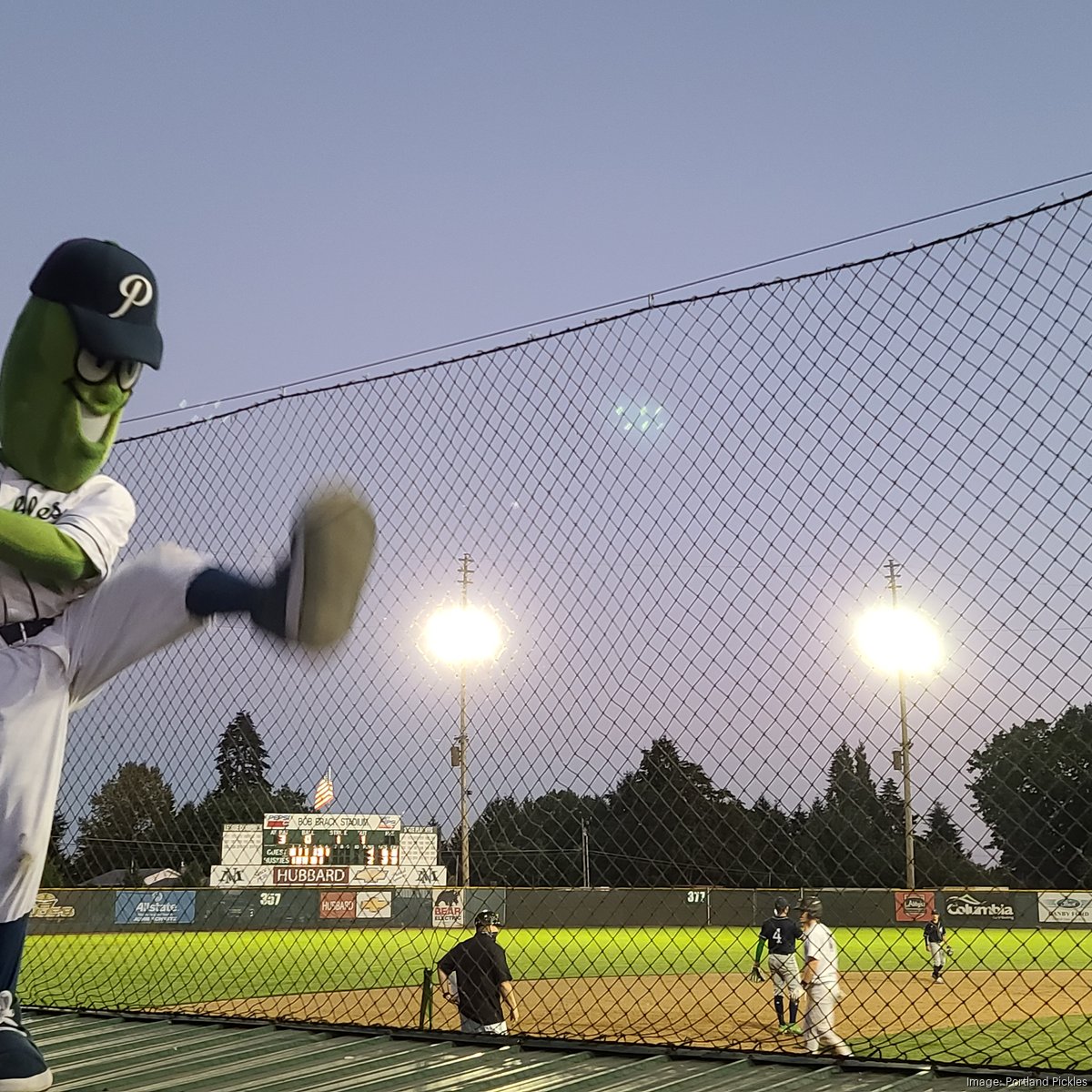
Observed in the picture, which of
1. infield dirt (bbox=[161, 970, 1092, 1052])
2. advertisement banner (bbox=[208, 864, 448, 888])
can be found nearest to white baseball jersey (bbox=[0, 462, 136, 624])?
infield dirt (bbox=[161, 970, 1092, 1052])

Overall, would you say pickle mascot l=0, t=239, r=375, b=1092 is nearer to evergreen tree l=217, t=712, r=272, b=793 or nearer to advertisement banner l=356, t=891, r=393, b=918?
evergreen tree l=217, t=712, r=272, b=793

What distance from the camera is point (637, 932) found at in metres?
20.2

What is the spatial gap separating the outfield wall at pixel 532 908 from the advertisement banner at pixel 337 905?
0.05ft

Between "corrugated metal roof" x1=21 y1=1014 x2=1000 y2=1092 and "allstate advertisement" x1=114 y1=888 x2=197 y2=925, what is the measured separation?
12088mm

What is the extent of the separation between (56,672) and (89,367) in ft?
2.08

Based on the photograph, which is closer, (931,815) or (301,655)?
(301,655)

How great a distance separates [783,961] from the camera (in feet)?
30.7

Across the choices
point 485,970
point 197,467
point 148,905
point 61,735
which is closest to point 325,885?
point 148,905

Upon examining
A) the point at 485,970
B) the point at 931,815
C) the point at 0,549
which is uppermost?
the point at 0,549

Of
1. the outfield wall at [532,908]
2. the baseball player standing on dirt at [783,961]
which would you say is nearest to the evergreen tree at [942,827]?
the baseball player standing on dirt at [783,961]

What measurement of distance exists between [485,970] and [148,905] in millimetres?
11021

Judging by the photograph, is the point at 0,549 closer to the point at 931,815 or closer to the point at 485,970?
the point at 931,815

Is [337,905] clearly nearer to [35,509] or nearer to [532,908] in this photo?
[532,908]

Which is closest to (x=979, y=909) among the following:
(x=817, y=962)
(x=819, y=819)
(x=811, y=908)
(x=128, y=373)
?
(x=811, y=908)
